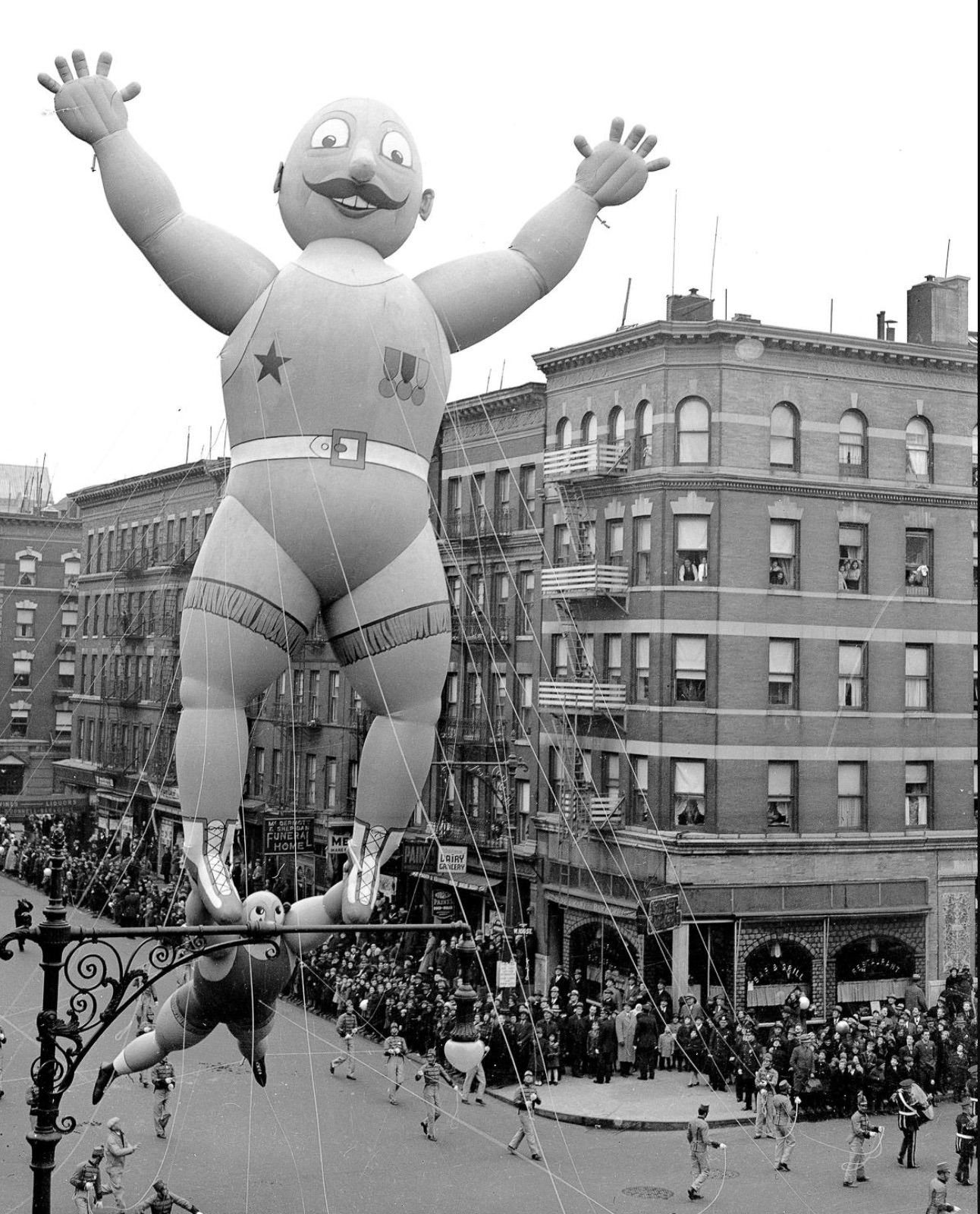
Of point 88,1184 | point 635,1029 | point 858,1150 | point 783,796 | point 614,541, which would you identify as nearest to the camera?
point 88,1184

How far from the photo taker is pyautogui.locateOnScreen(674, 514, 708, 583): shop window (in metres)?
25.5

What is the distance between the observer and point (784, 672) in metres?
25.6

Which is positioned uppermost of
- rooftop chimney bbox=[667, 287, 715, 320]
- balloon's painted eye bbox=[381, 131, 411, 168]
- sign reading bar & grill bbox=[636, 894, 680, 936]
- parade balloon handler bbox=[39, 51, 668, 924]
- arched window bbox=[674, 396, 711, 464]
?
rooftop chimney bbox=[667, 287, 715, 320]

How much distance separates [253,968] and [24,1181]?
9.44 metres

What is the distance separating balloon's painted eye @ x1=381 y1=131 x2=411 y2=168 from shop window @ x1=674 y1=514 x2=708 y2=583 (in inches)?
727

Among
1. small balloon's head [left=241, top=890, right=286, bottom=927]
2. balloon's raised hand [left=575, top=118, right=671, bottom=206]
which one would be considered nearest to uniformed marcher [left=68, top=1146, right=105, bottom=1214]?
small balloon's head [left=241, top=890, right=286, bottom=927]

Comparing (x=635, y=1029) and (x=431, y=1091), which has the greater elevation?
(x=635, y=1029)

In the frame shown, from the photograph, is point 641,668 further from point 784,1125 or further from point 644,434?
point 784,1125

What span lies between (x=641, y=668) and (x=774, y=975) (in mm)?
5945

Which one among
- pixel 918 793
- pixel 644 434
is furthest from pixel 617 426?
pixel 918 793

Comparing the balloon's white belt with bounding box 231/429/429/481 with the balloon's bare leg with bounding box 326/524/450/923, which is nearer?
the balloon's white belt with bounding box 231/429/429/481

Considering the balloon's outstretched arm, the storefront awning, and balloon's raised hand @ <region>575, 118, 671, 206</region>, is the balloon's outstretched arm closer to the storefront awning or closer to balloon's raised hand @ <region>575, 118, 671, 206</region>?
balloon's raised hand @ <region>575, 118, 671, 206</region>

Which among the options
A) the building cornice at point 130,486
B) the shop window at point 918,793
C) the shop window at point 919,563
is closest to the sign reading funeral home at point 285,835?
the building cornice at point 130,486

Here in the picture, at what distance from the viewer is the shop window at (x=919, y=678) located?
26.4m
